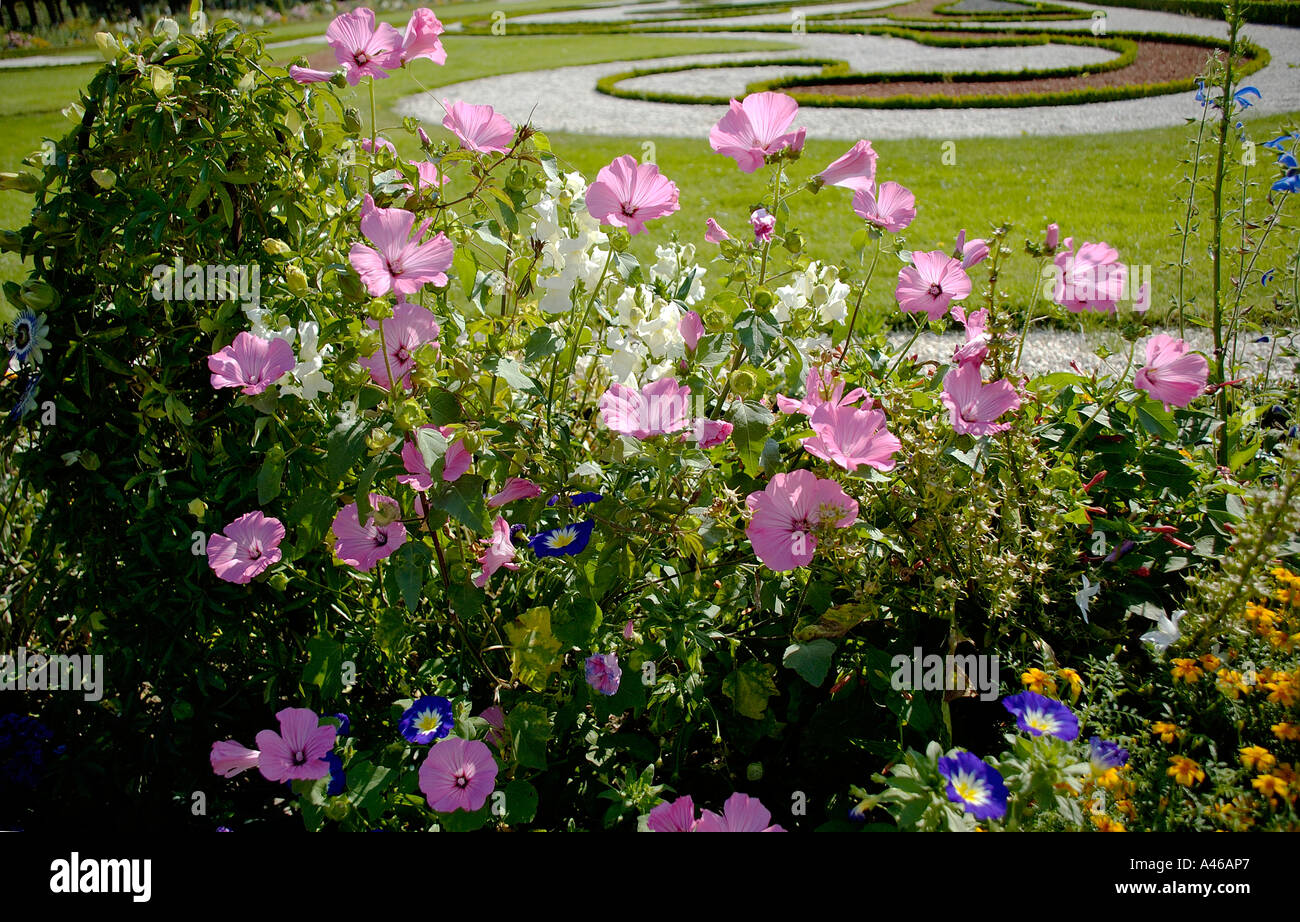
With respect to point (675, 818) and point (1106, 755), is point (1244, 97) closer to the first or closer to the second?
point (1106, 755)

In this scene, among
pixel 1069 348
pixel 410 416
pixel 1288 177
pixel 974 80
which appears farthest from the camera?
pixel 974 80

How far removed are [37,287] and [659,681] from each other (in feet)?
3.94

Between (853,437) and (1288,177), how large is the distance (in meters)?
1.65

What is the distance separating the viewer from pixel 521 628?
1426mm

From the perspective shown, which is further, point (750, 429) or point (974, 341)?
point (974, 341)

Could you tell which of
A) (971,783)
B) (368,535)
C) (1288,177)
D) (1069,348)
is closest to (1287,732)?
(971,783)

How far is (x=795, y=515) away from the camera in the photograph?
1.35 m

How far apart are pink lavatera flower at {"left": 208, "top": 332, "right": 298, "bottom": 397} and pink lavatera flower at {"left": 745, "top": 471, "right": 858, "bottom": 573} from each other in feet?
2.27

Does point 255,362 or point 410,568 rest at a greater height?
point 255,362

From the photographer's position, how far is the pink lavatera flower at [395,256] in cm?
121

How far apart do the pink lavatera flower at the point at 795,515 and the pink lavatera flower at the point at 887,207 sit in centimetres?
48
